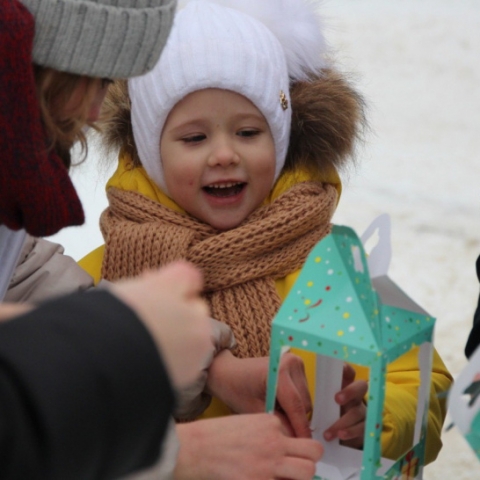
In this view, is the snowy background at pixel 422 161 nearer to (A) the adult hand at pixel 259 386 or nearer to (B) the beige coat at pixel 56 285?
(B) the beige coat at pixel 56 285

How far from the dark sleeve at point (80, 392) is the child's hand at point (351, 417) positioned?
49 cm

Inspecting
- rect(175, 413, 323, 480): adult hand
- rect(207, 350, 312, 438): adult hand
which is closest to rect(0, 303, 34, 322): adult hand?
rect(175, 413, 323, 480): adult hand

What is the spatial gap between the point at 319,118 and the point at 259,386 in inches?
20.1

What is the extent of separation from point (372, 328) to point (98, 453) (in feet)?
1.25

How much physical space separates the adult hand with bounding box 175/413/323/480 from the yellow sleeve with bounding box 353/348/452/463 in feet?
0.62

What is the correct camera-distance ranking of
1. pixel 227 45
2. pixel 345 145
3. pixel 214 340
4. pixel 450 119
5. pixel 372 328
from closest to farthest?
pixel 372 328, pixel 214 340, pixel 227 45, pixel 345 145, pixel 450 119

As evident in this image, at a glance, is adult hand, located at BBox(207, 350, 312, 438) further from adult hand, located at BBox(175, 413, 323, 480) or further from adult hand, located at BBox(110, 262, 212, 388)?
adult hand, located at BBox(110, 262, 212, 388)

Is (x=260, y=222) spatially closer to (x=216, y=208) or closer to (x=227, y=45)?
(x=216, y=208)

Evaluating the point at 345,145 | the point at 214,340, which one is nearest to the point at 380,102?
the point at 345,145

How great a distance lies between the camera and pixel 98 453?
0.57 meters

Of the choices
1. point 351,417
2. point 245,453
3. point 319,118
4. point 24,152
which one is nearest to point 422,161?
point 319,118

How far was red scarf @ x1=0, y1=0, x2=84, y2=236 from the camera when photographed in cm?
81

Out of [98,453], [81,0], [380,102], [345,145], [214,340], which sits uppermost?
[81,0]

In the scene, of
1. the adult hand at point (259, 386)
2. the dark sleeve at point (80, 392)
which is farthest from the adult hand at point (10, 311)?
the adult hand at point (259, 386)
